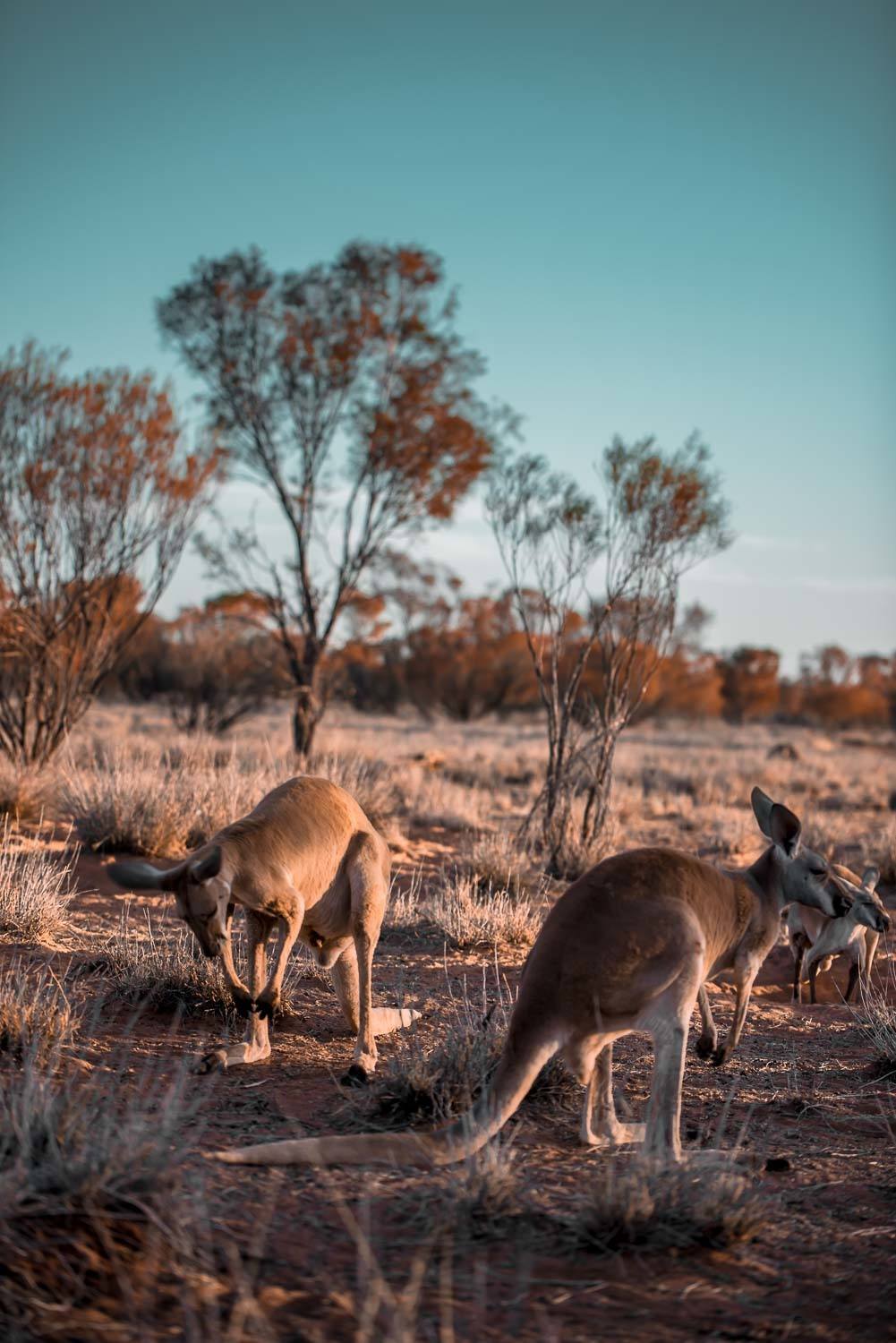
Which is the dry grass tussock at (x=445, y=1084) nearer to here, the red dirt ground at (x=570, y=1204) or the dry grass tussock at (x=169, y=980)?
the red dirt ground at (x=570, y=1204)

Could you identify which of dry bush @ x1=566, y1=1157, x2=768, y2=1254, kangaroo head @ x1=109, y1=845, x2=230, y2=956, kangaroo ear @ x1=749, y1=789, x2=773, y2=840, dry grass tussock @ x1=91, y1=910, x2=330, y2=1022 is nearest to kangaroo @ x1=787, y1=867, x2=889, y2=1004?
kangaroo ear @ x1=749, y1=789, x2=773, y2=840

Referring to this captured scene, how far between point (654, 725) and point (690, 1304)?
54.7 metres

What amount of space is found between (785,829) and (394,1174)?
210cm

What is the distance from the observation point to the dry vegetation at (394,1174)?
2.95 meters

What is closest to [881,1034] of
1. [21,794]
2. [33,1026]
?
[33,1026]

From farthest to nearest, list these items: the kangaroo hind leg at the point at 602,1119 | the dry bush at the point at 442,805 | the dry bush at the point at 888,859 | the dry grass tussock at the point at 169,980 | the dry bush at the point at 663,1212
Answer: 1. the dry bush at the point at 442,805
2. the dry bush at the point at 888,859
3. the dry grass tussock at the point at 169,980
4. the kangaroo hind leg at the point at 602,1119
5. the dry bush at the point at 663,1212

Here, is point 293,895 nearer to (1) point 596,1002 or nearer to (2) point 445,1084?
(2) point 445,1084

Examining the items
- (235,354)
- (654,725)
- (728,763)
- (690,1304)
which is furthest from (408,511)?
(654,725)

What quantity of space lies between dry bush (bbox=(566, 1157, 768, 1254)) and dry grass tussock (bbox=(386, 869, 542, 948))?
14.9 ft

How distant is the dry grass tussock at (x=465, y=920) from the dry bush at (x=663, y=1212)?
14.9 feet

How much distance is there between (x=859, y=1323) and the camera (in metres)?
3.12

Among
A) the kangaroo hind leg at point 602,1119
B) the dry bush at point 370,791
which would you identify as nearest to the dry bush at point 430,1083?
the kangaroo hind leg at point 602,1119

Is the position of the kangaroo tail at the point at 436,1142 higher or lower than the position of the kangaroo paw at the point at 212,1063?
higher

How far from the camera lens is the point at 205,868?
426cm
